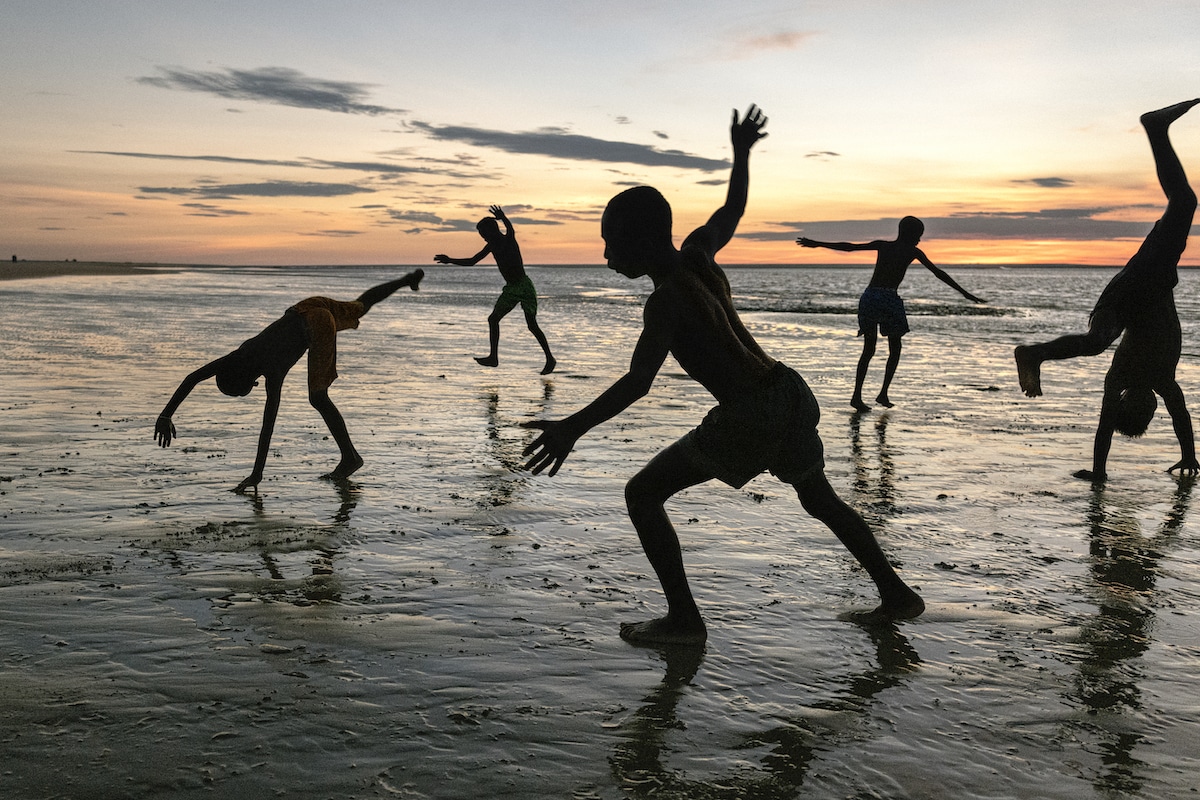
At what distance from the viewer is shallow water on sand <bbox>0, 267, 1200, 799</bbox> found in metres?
2.75

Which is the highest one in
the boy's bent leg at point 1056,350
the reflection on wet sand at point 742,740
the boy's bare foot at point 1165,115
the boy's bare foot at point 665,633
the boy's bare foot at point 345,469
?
the boy's bare foot at point 1165,115

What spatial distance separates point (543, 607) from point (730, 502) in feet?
7.31

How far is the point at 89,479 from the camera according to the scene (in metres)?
6.12

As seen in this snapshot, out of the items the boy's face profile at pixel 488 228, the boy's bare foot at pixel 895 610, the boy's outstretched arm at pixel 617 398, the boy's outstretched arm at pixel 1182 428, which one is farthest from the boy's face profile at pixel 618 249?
the boy's face profile at pixel 488 228

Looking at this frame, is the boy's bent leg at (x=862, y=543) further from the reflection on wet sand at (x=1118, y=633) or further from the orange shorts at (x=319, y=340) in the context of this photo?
the orange shorts at (x=319, y=340)

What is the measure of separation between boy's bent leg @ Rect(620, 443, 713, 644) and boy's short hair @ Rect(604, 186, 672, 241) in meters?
0.84

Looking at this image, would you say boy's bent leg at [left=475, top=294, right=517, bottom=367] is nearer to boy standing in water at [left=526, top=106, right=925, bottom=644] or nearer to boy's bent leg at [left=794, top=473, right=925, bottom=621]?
boy standing in water at [left=526, top=106, right=925, bottom=644]

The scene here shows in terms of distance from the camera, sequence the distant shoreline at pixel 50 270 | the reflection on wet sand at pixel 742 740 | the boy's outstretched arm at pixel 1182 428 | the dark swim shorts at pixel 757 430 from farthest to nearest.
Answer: the distant shoreline at pixel 50 270 → the boy's outstretched arm at pixel 1182 428 → the dark swim shorts at pixel 757 430 → the reflection on wet sand at pixel 742 740

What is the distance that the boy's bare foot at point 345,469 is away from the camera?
639 centimetres

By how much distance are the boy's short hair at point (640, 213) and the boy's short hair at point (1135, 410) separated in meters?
4.82

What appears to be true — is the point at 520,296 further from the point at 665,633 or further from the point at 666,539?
the point at 665,633

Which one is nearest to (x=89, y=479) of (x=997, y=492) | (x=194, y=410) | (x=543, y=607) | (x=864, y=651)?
(x=194, y=410)

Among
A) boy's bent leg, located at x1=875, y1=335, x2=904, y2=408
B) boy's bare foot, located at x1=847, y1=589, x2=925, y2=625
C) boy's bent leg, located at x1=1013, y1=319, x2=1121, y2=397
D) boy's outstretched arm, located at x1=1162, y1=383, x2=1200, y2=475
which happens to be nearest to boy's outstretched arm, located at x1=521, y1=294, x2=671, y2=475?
boy's bare foot, located at x1=847, y1=589, x2=925, y2=625

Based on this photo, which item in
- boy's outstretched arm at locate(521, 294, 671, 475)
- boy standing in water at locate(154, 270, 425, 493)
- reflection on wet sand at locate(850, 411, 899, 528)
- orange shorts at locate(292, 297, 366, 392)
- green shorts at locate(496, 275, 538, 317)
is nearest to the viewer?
boy's outstretched arm at locate(521, 294, 671, 475)
